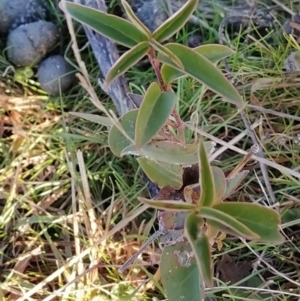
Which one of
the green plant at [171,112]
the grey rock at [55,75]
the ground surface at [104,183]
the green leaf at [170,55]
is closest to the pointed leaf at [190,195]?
the green plant at [171,112]

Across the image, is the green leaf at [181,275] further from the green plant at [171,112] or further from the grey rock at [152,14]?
the grey rock at [152,14]

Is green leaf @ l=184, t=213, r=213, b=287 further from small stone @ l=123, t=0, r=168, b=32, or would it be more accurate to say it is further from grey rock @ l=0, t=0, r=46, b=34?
grey rock @ l=0, t=0, r=46, b=34

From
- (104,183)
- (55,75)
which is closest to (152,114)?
(104,183)

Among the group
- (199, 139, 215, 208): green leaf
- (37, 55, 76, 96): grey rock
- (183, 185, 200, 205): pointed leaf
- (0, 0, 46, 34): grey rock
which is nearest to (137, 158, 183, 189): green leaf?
(183, 185, 200, 205): pointed leaf

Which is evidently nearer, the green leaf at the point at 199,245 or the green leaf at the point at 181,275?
the green leaf at the point at 199,245

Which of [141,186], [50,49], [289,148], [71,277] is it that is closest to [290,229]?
[289,148]
